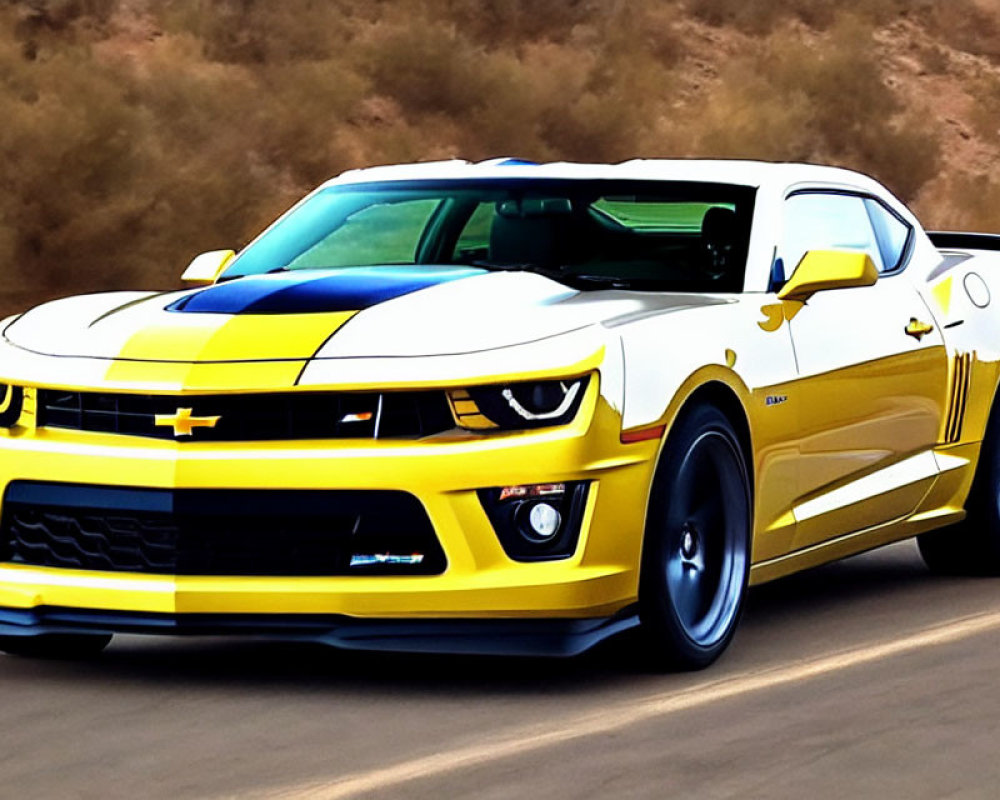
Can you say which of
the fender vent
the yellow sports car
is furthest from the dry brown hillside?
the yellow sports car

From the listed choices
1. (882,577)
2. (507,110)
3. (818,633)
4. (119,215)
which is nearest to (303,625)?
(818,633)

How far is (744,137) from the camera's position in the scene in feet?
105

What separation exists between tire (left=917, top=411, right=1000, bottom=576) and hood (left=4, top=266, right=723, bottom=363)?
86.1 inches

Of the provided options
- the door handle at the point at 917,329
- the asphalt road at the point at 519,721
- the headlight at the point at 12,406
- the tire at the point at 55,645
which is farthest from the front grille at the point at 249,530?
the door handle at the point at 917,329

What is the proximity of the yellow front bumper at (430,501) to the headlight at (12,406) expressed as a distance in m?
0.26

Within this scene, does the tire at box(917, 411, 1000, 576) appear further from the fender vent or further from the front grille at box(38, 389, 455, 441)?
the front grille at box(38, 389, 455, 441)

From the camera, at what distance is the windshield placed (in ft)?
26.5

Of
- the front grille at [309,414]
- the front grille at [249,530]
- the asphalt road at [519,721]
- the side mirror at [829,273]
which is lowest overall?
the asphalt road at [519,721]

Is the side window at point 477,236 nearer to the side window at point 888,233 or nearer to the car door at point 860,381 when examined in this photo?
the car door at point 860,381

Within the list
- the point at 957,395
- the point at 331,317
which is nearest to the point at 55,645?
the point at 331,317

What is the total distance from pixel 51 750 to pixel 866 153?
91.5 feet

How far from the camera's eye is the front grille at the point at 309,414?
22.1 feet

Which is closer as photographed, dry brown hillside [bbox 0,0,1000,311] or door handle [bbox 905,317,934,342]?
door handle [bbox 905,317,934,342]

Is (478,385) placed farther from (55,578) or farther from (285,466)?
(55,578)
